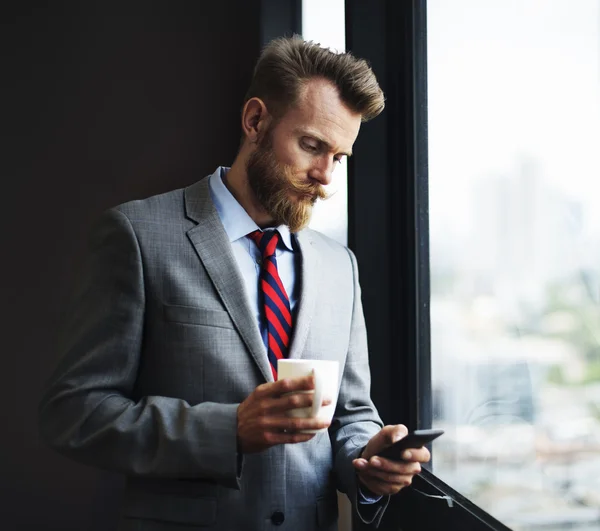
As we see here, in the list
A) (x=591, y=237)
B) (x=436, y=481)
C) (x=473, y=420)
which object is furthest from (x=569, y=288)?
(x=436, y=481)

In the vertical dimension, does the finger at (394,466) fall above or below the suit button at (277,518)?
above

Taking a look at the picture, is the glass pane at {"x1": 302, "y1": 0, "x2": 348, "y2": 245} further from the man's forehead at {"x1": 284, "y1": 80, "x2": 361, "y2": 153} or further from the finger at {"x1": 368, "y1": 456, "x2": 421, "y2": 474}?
the finger at {"x1": 368, "y1": 456, "x2": 421, "y2": 474}

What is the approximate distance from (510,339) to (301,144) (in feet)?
1.79

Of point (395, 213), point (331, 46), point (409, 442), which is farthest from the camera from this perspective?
point (331, 46)

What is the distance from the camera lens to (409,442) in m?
1.13

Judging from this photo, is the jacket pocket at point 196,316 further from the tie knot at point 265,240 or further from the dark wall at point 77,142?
the dark wall at point 77,142

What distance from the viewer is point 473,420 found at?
1.50m

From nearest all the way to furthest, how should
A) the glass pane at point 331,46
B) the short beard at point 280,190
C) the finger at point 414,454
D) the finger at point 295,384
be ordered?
the finger at point 295,384 < the finger at point 414,454 < the short beard at point 280,190 < the glass pane at point 331,46

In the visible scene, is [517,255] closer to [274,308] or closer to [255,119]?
[274,308]

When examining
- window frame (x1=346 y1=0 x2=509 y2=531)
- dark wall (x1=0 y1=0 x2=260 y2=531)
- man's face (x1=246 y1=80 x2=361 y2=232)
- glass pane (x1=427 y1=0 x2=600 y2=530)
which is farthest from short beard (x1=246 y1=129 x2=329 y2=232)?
dark wall (x1=0 y1=0 x2=260 y2=531)

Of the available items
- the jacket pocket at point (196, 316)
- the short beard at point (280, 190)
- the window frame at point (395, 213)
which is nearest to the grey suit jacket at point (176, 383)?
the jacket pocket at point (196, 316)

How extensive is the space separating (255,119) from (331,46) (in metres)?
1.00

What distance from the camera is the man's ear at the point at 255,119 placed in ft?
4.97

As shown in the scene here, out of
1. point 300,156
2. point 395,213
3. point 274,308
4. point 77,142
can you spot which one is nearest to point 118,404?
point 274,308
